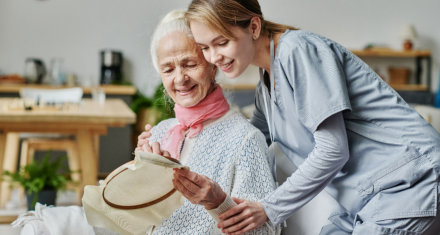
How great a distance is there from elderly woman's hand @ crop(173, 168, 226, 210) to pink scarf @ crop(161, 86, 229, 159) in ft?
1.06

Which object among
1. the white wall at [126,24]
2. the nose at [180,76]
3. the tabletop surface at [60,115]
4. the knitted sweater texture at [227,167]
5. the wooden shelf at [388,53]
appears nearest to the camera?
the knitted sweater texture at [227,167]

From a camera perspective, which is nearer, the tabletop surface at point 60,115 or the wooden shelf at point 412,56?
the tabletop surface at point 60,115

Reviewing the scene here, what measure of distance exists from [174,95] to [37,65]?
4.94 m

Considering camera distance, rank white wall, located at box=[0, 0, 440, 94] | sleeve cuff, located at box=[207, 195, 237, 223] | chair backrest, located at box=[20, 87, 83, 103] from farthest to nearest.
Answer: white wall, located at box=[0, 0, 440, 94] < chair backrest, located at box=[20, 87, 83, 103] < sleeve cuff, located at box=[207, 195, 237, 223]

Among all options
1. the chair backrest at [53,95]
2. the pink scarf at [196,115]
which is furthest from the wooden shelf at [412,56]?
the pink scarf at [196,115]

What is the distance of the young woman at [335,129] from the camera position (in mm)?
1310

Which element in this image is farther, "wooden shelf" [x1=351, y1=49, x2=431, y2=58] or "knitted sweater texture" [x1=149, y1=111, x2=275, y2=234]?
"wooden shelf" [x1=351, y1=49, x2=431, y2=58]

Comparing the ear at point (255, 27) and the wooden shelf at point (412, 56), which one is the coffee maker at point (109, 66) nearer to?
the wooden shelf at point (412, 56)

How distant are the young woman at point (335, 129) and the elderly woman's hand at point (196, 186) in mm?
66

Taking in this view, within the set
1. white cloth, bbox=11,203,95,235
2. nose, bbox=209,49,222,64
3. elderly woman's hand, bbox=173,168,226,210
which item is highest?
nose, bbox=209,49,222,64

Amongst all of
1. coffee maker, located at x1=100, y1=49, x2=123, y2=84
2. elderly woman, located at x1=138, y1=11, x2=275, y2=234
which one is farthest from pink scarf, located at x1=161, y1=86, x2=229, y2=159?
coffee maker, located at x1=100, y1=49, x2=123, y2=84

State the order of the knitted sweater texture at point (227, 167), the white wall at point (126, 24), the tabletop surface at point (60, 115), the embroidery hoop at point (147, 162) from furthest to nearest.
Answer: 1. the white wall at point (126, 24)
2. the tabletop surface at point (60, 115)
3. the knitted sweater texture at point (227, 167)
4. the embroidery hoop at point (147, 162)

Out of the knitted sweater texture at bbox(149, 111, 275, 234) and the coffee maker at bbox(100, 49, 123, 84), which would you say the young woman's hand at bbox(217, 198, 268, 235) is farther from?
the coffee maker at bbox(100, 49, 123, 84)

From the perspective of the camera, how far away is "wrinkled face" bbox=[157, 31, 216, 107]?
1611 mm
